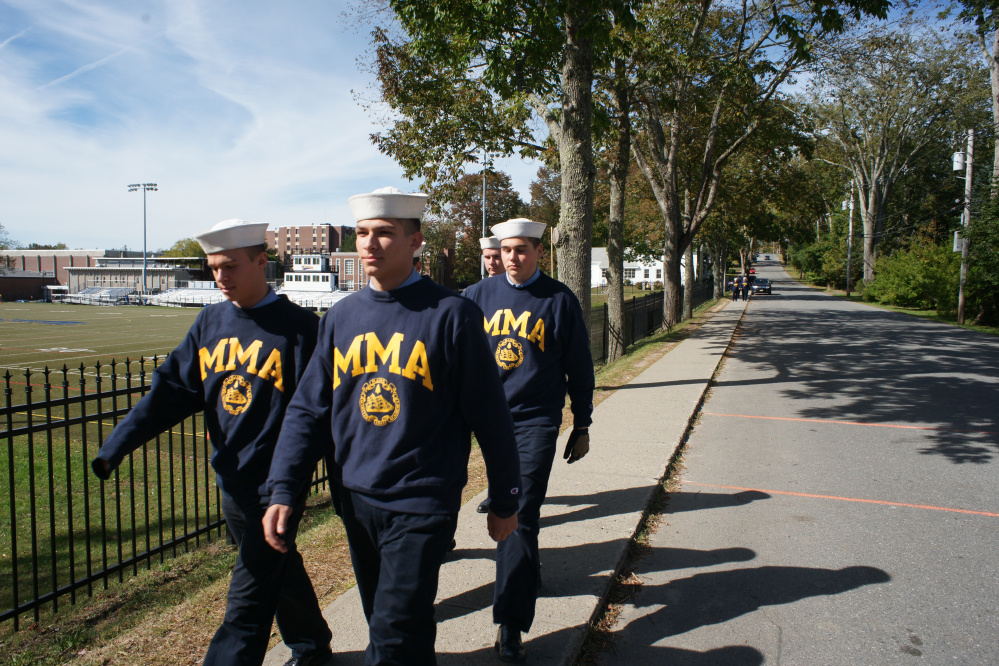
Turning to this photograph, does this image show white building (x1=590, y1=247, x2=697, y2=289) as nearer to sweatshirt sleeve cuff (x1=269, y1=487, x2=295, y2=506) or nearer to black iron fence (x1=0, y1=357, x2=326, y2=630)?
black iron fence (x1=0, y1=357, x2=326, y2=630)

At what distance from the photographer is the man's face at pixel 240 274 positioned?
263 centimetres

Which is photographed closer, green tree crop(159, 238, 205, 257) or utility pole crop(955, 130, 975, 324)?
utility pole crop(955, 130, 975, 324)

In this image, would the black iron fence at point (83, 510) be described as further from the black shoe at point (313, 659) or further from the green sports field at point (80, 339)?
A: the green sports field at point (80, 339)

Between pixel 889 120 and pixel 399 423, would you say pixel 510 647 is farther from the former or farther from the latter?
pixel 889 120

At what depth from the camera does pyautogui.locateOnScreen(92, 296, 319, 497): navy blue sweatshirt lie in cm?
259

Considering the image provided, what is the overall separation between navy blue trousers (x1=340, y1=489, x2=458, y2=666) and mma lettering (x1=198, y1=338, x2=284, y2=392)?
678 mm

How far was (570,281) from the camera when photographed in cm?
959

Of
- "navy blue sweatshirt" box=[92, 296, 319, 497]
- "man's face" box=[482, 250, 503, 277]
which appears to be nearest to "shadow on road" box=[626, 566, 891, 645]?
"navy blue sweatshirt" box=[92, 296, 319, 497]

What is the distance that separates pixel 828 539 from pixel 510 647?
2758mm

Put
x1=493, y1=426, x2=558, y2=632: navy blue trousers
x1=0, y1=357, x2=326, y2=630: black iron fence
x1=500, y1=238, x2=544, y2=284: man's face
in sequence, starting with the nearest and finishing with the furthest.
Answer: x1=493, y1=426, x2=558, y2=632: navy blue trousers < x1=500, y1=238, x2=544, y2=284: man's face < x1=0, y1=357, x2=326, y2=630: black iron fence

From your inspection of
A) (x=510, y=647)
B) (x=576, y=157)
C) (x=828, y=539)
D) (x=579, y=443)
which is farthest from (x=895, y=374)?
(x=510, y=647)

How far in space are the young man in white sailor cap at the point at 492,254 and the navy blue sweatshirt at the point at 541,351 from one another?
1.08 meters

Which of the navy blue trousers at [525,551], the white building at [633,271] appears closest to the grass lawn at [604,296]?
the white building at [633,271]

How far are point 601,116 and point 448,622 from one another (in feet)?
34.8
